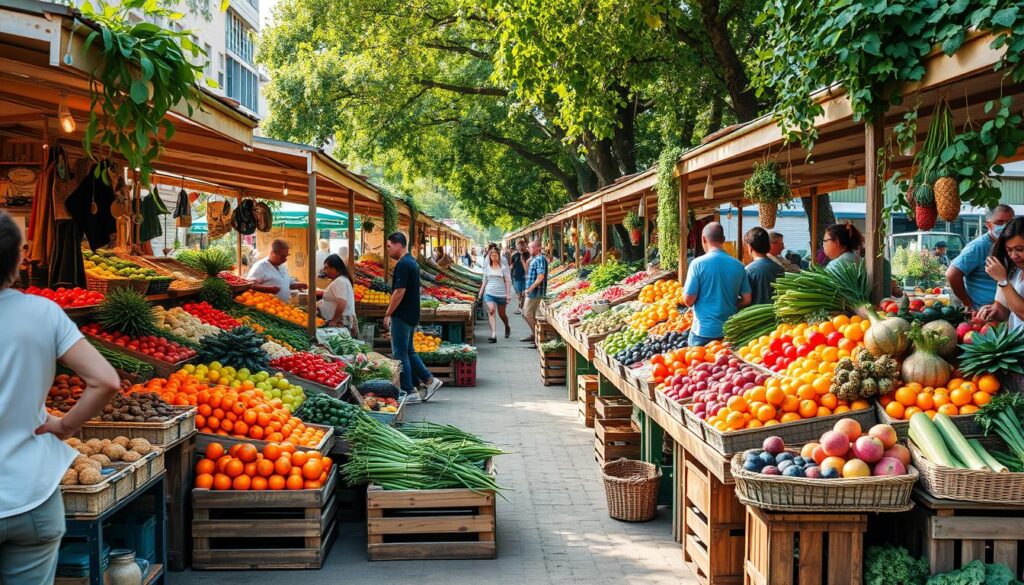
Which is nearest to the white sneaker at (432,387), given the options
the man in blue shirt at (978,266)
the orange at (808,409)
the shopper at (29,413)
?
the man in blue shirt at (978,266)

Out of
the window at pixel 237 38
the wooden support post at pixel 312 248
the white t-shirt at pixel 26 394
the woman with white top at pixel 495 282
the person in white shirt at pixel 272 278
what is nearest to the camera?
the white t-shirt at pixel 26 394

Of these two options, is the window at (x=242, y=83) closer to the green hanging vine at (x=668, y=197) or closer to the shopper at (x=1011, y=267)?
the green hanging vine at (x=668, y=197)

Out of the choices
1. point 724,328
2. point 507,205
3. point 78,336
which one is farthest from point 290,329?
point 507,205

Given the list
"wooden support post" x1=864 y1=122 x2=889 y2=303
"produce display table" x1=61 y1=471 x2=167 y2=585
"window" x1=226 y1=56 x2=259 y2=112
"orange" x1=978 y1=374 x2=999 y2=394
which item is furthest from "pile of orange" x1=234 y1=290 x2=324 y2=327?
"window" x1=226 y1=56 x2=259 y2=112

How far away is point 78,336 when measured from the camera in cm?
333

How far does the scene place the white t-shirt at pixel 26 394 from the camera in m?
3.12

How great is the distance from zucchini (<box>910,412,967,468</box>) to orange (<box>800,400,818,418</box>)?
538 millimetres

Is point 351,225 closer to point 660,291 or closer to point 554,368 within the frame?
point 554,368

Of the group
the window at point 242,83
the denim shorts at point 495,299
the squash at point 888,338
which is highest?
the window at point 242,83

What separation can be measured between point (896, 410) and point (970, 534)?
83 cm

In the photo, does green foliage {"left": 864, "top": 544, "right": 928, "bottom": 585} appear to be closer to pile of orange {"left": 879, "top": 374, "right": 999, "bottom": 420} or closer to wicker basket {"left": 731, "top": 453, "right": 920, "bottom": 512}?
wicker basket {"left": 731, "top": 453, "right": 920, "bottom": 512}

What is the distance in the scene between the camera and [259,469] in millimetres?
5871

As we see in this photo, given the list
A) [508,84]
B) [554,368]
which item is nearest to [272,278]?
[554,368]

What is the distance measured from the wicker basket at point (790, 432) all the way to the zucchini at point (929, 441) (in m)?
0.34
